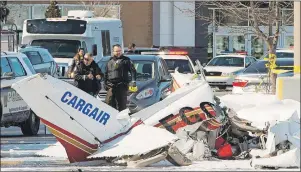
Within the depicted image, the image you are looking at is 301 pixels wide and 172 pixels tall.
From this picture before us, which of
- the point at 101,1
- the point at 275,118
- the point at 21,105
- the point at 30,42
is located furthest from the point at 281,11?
the point at 101,1

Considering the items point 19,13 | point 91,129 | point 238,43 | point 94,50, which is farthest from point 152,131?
point 238,43

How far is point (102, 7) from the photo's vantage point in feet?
160

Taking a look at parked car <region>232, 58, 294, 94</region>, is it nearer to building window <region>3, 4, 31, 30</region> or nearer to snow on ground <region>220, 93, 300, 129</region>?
snow on ground <region>220, 93, 300, 129</region>

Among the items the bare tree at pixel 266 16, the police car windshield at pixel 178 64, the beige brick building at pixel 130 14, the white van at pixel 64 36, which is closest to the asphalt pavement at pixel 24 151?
the bare tree at pixel 266 16

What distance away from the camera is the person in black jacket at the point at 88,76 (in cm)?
1773

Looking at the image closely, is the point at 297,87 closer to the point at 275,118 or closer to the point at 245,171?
the point at 245,171

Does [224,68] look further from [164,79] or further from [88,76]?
[88,76]

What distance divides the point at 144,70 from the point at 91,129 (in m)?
8.14

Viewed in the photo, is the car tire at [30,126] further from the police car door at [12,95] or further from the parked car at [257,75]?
the parked car at [257,75]

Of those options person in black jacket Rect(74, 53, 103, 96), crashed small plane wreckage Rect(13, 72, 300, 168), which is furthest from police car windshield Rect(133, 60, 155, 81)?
crashed small plane wreckage Rect(13, 72, 300, 168)

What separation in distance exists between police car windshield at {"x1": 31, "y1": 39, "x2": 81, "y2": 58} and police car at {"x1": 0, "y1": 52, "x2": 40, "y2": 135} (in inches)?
391

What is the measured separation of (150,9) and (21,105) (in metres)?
35.4

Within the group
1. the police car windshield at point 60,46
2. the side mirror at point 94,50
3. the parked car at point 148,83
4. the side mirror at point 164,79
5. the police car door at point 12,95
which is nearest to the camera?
the police car door at point 12,95

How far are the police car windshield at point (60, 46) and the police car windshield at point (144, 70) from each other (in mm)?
7690
